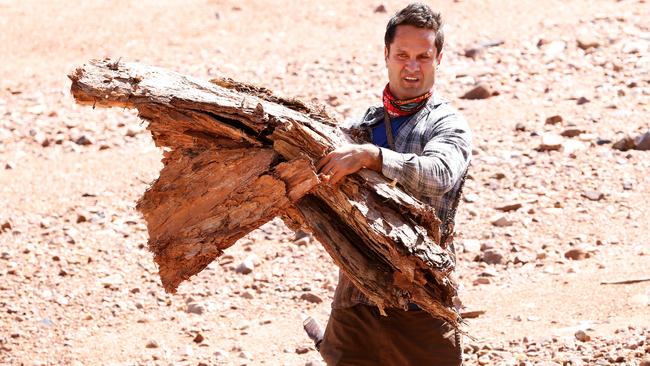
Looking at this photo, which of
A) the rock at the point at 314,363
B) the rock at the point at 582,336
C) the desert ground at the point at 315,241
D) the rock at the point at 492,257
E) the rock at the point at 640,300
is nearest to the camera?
the rock at the point at 582,336

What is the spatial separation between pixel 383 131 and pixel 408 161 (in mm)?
446

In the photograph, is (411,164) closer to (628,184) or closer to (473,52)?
(628,184)

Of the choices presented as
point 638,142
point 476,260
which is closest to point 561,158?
point 638,142

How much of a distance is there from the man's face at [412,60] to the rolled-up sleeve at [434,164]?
22 cm

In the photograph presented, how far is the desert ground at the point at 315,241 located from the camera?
6.49 meters

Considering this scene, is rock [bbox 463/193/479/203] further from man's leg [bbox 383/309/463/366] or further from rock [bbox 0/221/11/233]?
man's leg [bbox 383/309/463/366]

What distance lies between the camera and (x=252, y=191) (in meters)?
3.69

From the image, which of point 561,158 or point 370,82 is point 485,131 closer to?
point 561,158

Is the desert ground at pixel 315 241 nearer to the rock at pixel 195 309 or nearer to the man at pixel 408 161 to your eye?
the rock at pixel 195 309

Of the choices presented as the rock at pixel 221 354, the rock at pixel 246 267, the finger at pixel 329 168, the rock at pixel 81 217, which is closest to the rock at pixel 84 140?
the rock at pixel 81 217

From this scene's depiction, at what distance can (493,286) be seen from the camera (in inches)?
276

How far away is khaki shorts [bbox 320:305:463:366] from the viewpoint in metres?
4.06

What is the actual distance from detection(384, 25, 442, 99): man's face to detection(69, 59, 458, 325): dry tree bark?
33cm

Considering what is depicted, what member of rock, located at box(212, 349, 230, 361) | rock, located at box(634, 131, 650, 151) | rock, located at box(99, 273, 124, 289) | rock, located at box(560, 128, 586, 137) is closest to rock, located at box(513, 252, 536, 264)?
rock, located at box(634, 131, 650, 151)
